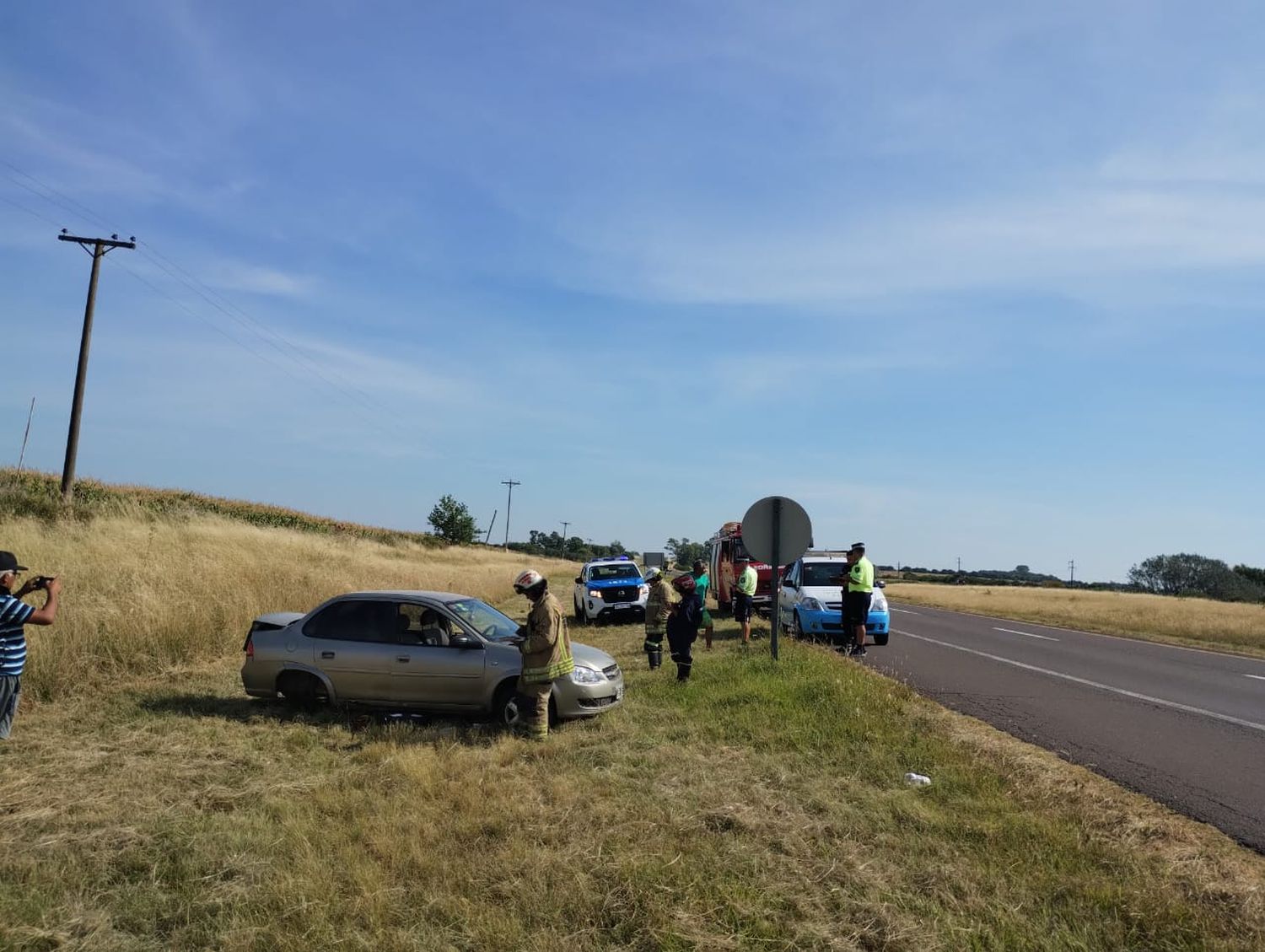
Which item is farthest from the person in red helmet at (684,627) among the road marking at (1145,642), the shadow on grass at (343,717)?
the road marking at (1145,642)

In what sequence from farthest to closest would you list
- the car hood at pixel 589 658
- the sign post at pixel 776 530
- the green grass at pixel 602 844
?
the sign post at pixel 776 530 < the car hood at pixel 589 658 < the green grass at pixel 602 844

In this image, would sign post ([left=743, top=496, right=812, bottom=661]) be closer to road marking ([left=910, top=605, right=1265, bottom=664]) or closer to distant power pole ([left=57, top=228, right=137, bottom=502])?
road marking ([left=910, top=605, right=1265, bottom=664])

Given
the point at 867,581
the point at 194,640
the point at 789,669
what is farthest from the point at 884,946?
the point at 194,640

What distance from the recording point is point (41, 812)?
5.75 m

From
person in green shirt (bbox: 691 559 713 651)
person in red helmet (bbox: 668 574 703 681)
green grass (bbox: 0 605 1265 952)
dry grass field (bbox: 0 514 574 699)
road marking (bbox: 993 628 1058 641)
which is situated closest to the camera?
green grass (bbox: 0 605 1265 952)

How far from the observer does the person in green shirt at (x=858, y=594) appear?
13062 mm

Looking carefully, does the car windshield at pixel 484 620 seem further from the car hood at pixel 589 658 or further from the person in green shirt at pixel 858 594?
the person in green shirt at pixel 858 594

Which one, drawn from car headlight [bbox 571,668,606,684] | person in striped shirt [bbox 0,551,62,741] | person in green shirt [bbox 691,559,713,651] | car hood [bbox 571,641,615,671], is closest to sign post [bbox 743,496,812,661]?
person in green shirt [bbox 691,559,713,651]

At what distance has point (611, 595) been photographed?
2175 cm

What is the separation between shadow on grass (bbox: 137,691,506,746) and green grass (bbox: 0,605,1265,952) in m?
0.13

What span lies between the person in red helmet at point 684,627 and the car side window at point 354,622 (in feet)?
12.5

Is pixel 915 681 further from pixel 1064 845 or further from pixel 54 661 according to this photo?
pixel 54 661

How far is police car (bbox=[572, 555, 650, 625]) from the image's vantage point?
71.2 feet

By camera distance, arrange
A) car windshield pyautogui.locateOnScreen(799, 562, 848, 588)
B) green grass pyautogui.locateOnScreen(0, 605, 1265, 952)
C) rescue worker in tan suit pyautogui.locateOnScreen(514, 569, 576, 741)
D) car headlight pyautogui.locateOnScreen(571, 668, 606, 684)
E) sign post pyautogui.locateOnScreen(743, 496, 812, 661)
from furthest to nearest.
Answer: car windshield pyautogui.locateOnScreen(799, 562, 848, 588) < sign post pyautogui.locateOnScreen(743, 496, 812, 661) < car headlight pyautogui.locateOnScreen(571, 668, 606, 684) < rescue worker in tan suit pyautogui.locateOnScreen(514, 569, 576, 741) < green grass pyautogui.locateOnScreen(0, 605, 1265, 952)
